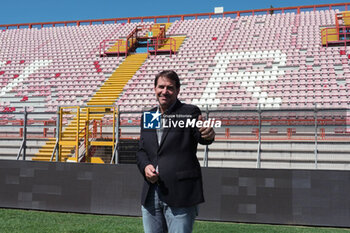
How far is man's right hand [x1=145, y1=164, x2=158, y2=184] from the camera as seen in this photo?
2098 millimetres

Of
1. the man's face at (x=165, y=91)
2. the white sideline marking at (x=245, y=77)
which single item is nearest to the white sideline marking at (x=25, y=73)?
the white sideline marking at (x=245, y=77)

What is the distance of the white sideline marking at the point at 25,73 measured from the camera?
61.3 feet

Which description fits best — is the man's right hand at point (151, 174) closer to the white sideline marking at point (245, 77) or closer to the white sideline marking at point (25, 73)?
the white sideline marking at point (245, 77)

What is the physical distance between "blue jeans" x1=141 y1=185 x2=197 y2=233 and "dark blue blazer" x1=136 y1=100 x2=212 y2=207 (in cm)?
4

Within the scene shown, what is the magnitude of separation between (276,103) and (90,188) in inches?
327

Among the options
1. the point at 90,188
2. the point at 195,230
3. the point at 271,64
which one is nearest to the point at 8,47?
the point at 271,64

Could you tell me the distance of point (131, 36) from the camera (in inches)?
940

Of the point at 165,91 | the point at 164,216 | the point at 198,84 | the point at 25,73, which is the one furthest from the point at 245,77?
the point at 164,216

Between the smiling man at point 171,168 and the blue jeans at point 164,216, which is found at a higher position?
the smiling man at point 171,168

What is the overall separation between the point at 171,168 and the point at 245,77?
1431 centimetres

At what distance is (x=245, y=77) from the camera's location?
16016 millimetres

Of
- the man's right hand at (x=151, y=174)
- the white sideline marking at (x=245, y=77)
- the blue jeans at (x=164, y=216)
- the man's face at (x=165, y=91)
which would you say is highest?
the white sideline marking at (x=245, y=77)

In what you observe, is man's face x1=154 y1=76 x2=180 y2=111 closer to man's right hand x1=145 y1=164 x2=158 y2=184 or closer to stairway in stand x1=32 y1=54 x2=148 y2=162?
man's right hand x1=145 y1=164 x2=158 y2=184

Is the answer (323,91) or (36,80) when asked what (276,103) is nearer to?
(323,91)
